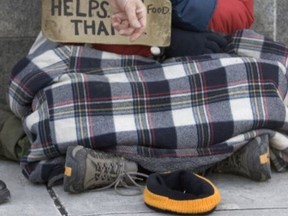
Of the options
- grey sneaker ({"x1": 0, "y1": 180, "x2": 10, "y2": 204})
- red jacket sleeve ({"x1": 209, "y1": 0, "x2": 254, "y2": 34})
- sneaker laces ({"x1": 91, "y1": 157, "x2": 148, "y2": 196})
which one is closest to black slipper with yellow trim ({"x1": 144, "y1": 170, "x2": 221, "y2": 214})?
sneaker laces ({"x1": 91, "y1": 157, "x2": 148, "y2": 196})

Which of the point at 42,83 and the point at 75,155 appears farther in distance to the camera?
the point at 42,83

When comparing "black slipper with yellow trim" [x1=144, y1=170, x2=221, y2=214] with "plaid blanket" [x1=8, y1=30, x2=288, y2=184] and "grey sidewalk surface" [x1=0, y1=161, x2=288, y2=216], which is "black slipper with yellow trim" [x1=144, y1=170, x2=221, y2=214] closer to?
"grey sidewalk surface" [x1=0, y1=161, x2=288, y2=216]

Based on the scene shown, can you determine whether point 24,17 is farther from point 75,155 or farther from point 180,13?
point 75,155

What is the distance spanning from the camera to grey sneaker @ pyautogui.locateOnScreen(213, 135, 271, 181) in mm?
2910

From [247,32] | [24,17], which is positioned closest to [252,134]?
[247,32]

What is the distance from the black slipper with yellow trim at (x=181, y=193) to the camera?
2.55 meters

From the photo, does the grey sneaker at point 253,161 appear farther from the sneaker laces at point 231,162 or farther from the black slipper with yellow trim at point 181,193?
the black slipper with yellow trim at point 181,193

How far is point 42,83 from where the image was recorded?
303cm

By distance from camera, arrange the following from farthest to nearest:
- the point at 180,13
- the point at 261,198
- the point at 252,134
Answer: the point at 180,13
the point at 252,134
the point at 261,198

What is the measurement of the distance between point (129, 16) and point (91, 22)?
1260 mm

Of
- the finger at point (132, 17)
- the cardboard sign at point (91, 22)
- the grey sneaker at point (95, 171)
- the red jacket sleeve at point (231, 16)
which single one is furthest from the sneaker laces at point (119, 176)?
the finger at point (132, 17)

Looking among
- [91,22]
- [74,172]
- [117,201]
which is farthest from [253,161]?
[91,22]

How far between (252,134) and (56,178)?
2.45ft

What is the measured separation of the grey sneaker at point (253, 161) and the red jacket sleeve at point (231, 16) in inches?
22.3
